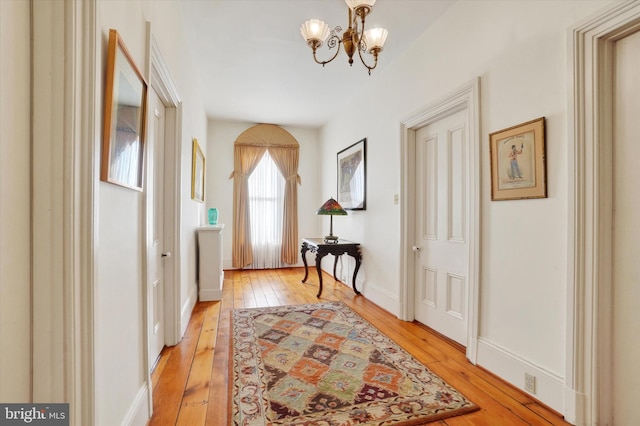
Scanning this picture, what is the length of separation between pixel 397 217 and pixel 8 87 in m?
2.94

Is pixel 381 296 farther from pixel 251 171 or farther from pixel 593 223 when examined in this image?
pixel 251 171

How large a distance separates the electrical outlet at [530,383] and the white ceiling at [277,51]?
108 inches

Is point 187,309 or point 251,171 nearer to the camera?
point 187,309

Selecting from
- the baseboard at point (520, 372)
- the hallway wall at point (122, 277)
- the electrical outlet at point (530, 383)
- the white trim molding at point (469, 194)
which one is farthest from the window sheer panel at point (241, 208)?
the electrical outlet at point (530, 383)

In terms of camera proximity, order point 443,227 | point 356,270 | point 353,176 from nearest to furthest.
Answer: point 443,227
point 356,270
point 353,176

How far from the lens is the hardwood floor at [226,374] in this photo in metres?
1.63

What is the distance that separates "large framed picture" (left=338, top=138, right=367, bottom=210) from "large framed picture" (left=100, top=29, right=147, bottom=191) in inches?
113

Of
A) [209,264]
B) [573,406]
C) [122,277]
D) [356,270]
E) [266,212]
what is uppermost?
[266,212]

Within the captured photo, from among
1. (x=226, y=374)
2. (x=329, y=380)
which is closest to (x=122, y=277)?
(x=226, y=374)

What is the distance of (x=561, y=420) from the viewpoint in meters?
1.60

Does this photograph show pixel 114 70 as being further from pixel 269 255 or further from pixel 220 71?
pixel 269 255

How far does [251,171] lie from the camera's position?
5.71 metres

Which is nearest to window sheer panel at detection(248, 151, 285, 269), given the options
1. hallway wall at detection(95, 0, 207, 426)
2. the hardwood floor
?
the hardwood floor

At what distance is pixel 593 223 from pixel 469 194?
2.97 ft
